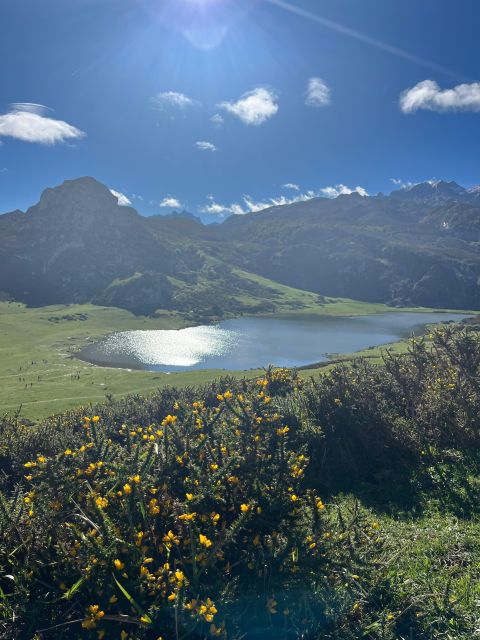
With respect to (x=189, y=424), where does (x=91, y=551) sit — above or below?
below

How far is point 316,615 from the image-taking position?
7.55 metres

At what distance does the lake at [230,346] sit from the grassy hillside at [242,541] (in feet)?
315

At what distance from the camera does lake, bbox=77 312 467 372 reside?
4715 inches

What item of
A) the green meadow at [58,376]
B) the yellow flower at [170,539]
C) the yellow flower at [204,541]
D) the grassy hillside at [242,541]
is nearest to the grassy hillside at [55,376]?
the green meadow at [58,376]

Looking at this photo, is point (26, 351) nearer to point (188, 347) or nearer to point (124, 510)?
point (188, 347)

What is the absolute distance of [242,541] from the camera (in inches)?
354

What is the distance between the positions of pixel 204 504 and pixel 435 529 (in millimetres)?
6404

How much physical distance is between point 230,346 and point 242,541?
140782mm

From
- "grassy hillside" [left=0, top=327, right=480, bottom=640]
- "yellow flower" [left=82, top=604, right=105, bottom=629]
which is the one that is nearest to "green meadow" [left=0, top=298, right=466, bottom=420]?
"grassy hillside" [left=0, top=327, right=480, bottom=640]

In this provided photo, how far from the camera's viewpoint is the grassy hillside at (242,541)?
7.20 metres

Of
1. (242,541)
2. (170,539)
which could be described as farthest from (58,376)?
(170,539)

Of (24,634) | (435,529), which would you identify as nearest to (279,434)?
(435,529)

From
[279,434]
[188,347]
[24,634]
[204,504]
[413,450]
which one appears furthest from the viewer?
[188,347]

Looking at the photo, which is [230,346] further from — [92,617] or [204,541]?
[92,617]
